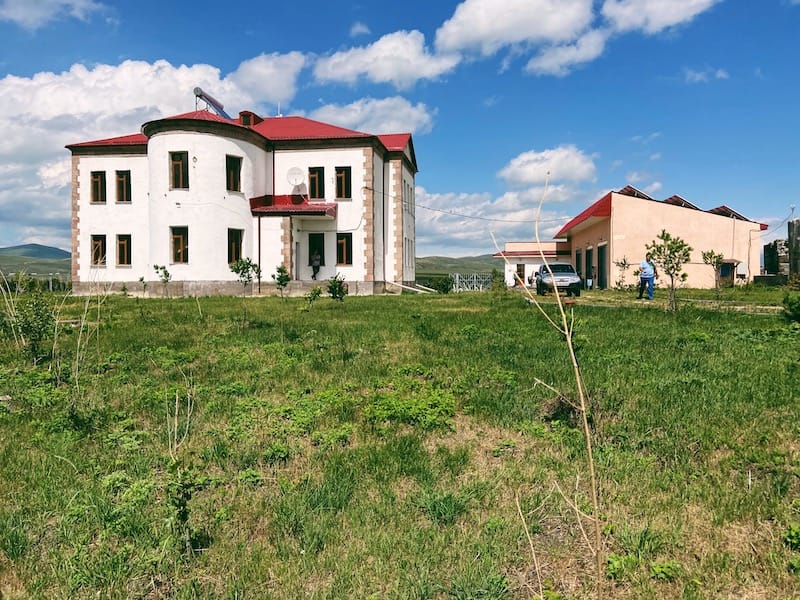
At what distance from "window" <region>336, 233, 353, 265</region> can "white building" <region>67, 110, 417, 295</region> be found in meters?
0.05

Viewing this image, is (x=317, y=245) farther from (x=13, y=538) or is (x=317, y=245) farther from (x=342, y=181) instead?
(x=13, y=538)

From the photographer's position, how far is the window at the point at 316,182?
29.3m

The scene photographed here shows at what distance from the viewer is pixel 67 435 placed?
5242 mm

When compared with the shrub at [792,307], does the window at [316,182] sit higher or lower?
higher

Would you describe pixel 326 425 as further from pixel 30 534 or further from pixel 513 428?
pixel 30 534

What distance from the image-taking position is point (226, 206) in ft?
87.7

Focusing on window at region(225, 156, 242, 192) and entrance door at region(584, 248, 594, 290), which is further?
entrance door at region(584, 248, 594, 290)

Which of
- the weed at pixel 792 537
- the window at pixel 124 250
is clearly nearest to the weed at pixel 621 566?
the weed at pixel 792 537

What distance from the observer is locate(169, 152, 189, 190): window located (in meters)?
26.1

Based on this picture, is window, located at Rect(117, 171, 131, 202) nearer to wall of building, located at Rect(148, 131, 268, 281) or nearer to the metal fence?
wall of building, located at Rect(148, 131, 268, 281)

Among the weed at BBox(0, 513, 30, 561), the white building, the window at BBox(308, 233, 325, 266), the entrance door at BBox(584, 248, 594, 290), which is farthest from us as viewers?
the entrance door at BBox(584, 248, 594, 290)

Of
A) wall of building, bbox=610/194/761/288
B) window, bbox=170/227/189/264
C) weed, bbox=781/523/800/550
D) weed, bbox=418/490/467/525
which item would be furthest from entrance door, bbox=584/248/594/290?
weed, bbox=418/490/467/525

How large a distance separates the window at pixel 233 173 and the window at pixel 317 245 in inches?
177

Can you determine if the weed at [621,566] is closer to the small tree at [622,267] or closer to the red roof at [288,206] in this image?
the red roof at [288,206]
